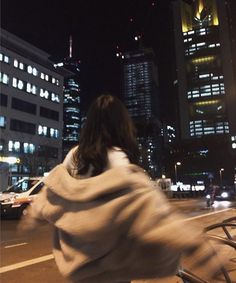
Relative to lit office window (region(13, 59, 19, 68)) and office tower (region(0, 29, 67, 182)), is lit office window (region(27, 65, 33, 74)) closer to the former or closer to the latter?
office tower (region(0, 29, 67, 182))

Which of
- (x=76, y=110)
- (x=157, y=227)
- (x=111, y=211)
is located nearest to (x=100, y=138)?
(x=111, y=211)

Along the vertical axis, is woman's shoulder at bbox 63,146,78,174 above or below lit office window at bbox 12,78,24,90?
below

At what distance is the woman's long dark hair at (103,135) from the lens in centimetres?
205

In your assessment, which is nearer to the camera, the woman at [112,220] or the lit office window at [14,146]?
the woman at [112,220]

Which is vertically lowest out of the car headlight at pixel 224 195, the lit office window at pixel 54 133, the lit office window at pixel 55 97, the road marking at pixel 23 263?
the road marking at pixel 23 263

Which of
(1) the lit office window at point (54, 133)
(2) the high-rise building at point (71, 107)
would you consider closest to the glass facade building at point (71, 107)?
(2) the high-rise building at point (71, 107)

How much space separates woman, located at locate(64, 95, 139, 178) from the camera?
6.62 feet

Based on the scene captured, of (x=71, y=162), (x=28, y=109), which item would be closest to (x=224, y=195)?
(x=28, y=109)

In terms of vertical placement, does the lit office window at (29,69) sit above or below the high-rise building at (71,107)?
below

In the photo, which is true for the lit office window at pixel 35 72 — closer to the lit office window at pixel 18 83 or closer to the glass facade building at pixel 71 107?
the lit office window at pixel 18 83

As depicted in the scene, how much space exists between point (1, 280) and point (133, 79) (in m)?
117

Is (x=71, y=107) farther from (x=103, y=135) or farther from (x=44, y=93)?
(x=103, y=135)

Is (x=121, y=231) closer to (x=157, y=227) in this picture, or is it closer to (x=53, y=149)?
(x=157, y=227)

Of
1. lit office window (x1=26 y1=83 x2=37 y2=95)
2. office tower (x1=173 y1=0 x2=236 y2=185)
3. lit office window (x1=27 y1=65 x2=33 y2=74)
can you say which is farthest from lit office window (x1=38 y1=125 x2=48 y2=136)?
office tower (x1=173 y1=0 x2=236 y2=185)
